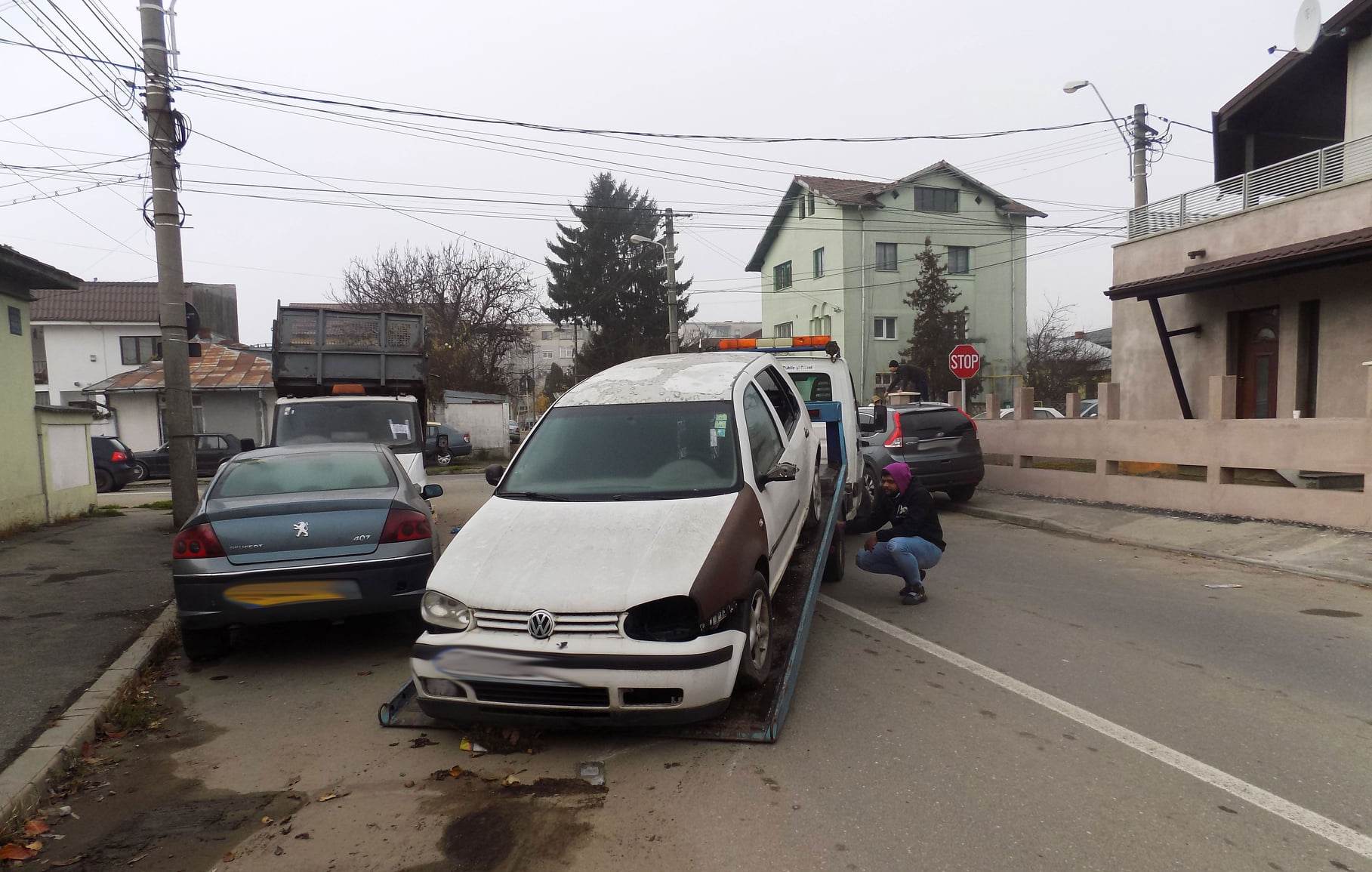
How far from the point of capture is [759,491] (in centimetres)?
522

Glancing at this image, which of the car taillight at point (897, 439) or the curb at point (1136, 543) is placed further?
the car taillight at point (897, 439)

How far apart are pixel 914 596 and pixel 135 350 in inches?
1660

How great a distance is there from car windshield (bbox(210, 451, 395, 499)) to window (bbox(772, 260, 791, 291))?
123ft

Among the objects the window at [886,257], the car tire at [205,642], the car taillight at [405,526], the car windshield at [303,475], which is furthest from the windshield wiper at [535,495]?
the window at [886,257]

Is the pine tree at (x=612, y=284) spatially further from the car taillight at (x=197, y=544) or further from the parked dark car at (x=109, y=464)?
the car taillight at (x=197, y=544)

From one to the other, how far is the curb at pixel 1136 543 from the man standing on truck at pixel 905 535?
13.7 feet

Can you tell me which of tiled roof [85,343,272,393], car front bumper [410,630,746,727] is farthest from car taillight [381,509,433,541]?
tiled roof [85,343,272,393]

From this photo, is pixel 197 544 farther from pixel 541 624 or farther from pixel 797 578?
pixel 797 578

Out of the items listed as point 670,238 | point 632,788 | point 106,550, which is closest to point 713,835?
point 632,788

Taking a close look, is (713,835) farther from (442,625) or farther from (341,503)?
(341,503)

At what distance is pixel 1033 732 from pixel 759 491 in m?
1.93

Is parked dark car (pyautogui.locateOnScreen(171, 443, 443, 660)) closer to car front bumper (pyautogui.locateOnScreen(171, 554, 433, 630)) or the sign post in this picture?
car front bumper (pyautogui.locateOnScreen(171, 554, 433, 630))

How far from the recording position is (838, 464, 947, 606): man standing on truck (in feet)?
23.4

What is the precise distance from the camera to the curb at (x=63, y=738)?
12.8ft
